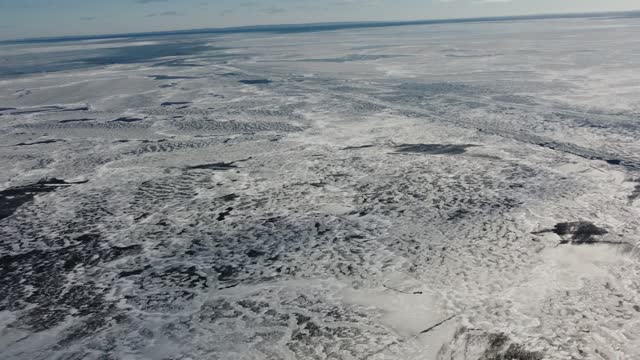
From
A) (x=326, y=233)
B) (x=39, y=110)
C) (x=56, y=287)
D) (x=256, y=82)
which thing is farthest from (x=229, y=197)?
(x=256, y=82)

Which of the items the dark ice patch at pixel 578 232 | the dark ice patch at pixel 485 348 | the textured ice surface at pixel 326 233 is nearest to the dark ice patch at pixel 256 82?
the textured ice surface at pixel 326 233

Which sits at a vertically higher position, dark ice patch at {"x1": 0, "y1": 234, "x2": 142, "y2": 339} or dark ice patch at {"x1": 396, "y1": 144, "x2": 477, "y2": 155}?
dark ice patch at {"x1": 396, "y1": 144, "x2": 477, "y2": 155}

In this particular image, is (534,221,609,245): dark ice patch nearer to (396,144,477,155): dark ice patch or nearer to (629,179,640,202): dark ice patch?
(629,179,640,202): dark ice patch

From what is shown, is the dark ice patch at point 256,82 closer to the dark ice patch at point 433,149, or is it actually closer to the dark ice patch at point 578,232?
the dark ice patch at point 433,149

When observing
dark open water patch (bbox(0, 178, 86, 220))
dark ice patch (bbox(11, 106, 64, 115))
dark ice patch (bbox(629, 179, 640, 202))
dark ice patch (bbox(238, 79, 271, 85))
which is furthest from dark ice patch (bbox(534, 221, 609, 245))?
dark ice patch (bbox(238, 79, 271, 85))

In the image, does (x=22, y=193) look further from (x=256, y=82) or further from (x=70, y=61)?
(x=70, y=61)

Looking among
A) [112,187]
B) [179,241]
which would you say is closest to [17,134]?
[112,187]
